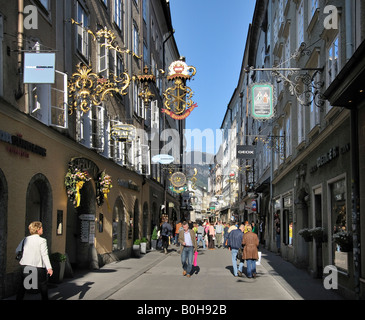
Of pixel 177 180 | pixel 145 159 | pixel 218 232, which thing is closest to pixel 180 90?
pixel 145 159

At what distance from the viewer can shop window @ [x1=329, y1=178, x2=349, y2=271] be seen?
11617 mm

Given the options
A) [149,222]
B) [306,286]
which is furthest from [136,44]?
[306,286]

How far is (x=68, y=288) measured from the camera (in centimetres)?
1191

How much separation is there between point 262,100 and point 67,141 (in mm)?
7935

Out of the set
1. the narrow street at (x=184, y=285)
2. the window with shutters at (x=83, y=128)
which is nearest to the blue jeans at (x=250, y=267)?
the narrow street at (x=184, y=285)

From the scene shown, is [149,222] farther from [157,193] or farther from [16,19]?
[16,19]

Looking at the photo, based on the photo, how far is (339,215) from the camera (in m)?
12.3

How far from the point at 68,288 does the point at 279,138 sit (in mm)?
14672

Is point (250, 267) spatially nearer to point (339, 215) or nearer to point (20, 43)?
point (339, 215)

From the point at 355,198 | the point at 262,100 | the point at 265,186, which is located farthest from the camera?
the point at 265,186

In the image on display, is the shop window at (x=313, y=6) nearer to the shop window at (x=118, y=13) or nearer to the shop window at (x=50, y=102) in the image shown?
the shop window at (x=50, y=102)

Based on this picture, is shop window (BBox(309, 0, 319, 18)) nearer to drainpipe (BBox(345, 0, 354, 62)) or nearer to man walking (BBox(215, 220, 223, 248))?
drainpipe (BBox(345, 0, 354, 62))

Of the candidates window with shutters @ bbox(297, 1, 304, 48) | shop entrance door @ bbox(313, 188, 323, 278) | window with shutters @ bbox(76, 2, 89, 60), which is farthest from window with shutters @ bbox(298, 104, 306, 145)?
window with shutters @ bbox(76, 2, 89, 60)

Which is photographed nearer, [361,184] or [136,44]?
[361,184]
